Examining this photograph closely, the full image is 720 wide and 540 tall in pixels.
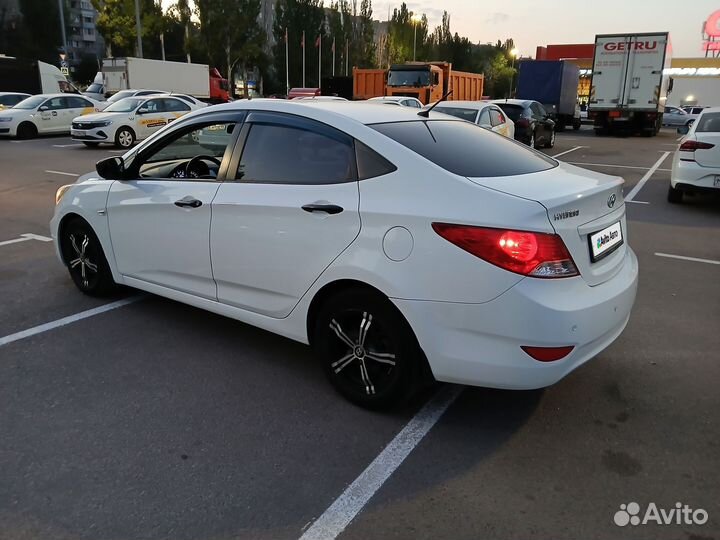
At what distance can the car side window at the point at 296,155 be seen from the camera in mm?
3402

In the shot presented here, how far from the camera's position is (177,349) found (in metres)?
4.20

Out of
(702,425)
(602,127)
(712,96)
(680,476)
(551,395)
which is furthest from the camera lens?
(712,96)

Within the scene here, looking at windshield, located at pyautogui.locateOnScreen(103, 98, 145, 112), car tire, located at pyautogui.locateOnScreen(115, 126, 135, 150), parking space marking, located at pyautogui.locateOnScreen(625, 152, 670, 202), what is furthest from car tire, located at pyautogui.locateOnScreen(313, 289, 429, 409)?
windshield, located at pyautogui.locateOnScreen(103, 98, 145, 112)

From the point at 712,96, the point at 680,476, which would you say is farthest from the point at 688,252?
the point at 712,96

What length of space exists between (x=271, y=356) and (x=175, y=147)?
1.81 meters

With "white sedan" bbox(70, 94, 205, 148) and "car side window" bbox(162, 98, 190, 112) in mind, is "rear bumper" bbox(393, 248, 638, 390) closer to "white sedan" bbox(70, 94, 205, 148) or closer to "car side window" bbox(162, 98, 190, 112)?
"white sedan" bbox(70, 94, 205, 148)

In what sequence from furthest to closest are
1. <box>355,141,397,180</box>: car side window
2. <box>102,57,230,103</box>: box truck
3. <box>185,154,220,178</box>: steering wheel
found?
<box>102,57,230,103</box>: box truck → <box>185,154,220,178</box>: steering wheel → <box>355,141,397,180</box>: car side window

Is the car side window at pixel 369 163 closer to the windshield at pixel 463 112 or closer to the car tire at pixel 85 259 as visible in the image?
the car tire at pixel 85 259

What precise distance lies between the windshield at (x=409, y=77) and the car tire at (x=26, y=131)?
12655 mm

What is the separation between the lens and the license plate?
307cm

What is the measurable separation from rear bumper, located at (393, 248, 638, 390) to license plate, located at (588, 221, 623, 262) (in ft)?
0.56

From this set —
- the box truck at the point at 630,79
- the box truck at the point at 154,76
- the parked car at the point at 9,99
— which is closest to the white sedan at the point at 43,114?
the parked car at the point at 9,99

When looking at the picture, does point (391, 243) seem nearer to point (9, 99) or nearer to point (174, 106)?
point (174, 106)

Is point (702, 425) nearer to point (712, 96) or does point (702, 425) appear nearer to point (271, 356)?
point (271, 356)
